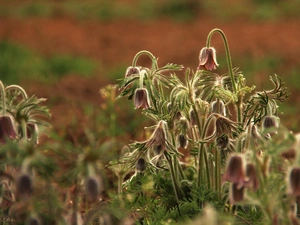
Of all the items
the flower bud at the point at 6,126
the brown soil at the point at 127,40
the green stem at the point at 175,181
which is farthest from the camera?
the brown soil at the point at 127,40

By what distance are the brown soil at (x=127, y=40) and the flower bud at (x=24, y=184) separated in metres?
4.34

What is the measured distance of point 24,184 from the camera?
170 cm

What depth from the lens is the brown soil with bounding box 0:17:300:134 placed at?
24.7 ft

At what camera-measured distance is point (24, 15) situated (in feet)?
46.1

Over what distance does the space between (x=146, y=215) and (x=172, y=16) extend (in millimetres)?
12040

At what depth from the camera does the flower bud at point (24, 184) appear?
1688 mm

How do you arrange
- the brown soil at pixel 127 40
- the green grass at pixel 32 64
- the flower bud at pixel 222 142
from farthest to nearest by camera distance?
the brown soil at pixel 127 40 < the green grass at pixel 32 64 < the flower bud at pixel 222 142

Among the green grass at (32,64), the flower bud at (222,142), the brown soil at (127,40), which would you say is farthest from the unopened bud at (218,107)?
the green grass at (32,64)

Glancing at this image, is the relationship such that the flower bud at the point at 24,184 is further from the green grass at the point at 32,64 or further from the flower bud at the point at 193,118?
the green grass at the point at 32,64

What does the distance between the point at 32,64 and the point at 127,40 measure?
2932mm

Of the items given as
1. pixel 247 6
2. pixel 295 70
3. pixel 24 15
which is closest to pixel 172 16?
pixel 247 6

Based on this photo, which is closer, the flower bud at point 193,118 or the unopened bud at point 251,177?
the unopened bud at point 251,177

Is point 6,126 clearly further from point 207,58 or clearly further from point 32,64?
point 32,64

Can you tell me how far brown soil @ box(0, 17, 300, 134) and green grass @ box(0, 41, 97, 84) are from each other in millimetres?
240
